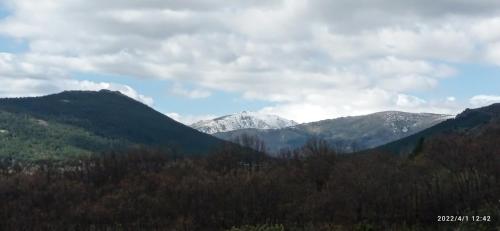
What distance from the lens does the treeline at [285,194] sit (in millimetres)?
99375

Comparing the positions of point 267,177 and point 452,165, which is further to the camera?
point 267,177

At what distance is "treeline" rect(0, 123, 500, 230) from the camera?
99375 mm

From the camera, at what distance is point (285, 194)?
123438 mm

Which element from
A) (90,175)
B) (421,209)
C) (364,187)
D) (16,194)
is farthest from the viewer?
(90,175)

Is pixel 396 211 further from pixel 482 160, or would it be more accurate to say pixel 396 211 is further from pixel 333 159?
pixel 333 159

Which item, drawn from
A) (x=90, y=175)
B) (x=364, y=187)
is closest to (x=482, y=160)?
(x=364, y=187)

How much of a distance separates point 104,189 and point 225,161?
40.1 m

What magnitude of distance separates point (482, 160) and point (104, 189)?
9729 centimetres

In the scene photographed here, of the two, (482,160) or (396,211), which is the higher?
(482,160)

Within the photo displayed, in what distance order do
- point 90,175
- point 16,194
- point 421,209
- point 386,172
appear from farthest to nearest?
point 90,175 < point 16,194 < point 386,172 < point 421,209

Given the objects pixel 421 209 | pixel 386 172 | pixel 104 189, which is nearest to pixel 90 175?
pixel 104 189

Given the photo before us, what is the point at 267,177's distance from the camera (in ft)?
460

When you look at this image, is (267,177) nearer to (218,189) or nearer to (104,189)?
(218,189)

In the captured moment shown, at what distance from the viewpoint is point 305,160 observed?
154 meters
